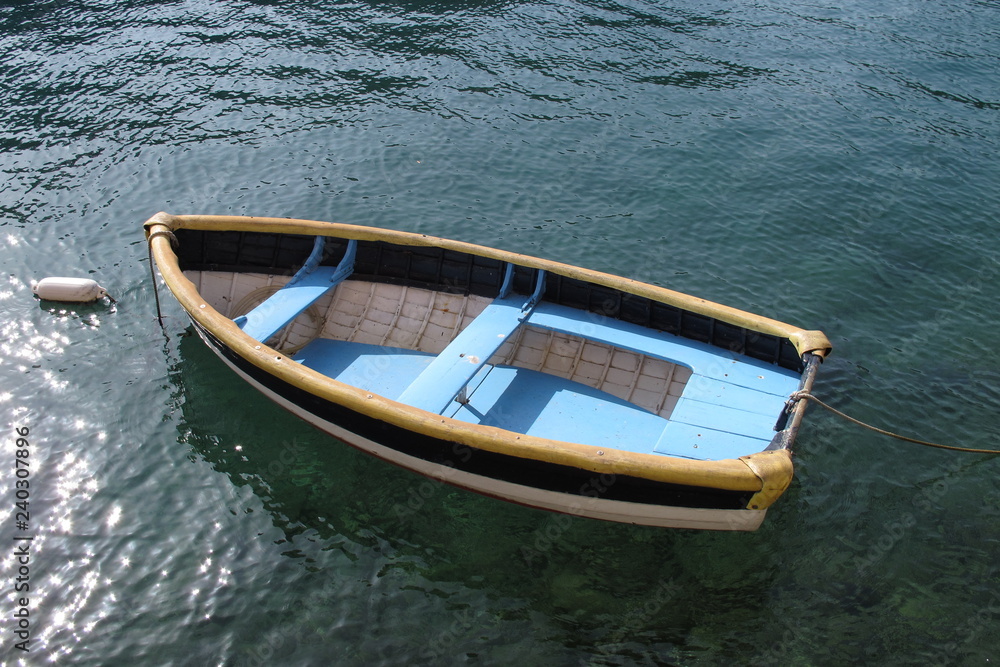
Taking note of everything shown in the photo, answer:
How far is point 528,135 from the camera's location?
2086 cm

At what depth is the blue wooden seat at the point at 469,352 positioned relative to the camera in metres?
9.96

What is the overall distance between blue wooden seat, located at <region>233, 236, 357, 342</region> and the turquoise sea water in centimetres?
147

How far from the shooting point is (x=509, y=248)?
1627cm

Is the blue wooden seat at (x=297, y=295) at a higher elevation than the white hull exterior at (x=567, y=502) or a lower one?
higher

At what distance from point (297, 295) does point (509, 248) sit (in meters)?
5.63

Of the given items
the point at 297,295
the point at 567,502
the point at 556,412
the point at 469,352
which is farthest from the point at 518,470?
the point at 297,295

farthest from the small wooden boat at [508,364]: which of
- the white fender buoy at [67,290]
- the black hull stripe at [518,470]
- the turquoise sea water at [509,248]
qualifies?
the white fender buoy at [67,290]

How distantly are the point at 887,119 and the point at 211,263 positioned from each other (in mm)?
20188

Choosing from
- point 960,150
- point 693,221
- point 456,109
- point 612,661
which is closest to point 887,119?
point 960,150

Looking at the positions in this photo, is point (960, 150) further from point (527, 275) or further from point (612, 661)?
point (612, 661)

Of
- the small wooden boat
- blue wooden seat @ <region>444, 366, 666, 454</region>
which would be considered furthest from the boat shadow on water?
blue wooden seat @ <region>444, 366, 666, 454</region>

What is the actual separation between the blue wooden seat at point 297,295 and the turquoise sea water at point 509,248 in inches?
57.8

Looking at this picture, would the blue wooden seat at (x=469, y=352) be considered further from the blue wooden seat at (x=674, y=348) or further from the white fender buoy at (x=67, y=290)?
the white fender buoy at (x=67, y=290)

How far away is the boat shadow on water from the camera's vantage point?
9.15 metres
